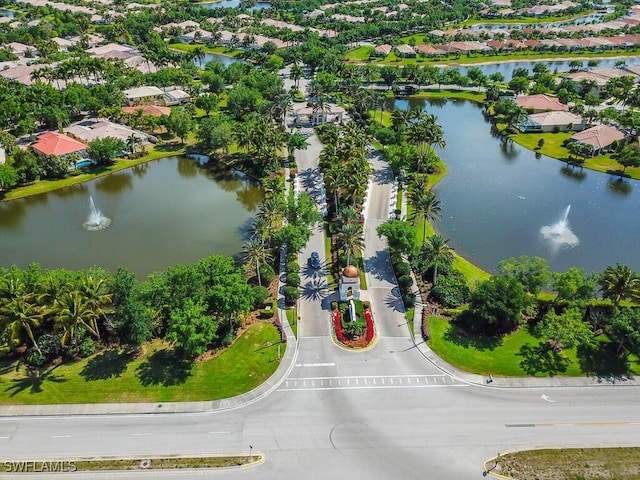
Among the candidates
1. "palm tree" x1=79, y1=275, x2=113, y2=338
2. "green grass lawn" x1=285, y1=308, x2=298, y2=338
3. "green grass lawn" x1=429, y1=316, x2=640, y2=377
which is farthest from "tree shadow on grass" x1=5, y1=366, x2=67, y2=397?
"green grass lawn" x1=429, y1=316, x2=640, y2=377

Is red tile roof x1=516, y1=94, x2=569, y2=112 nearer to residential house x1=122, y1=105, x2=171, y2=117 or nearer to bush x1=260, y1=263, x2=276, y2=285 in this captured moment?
residential house x1=122, y1=105, x2=171, y2=117

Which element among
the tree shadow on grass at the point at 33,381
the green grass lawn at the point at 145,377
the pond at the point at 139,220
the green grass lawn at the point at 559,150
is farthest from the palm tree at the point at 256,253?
the green grass lawn at the point at 559,150

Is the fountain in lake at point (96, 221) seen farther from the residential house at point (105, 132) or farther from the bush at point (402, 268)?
the bush at point (402, 268)

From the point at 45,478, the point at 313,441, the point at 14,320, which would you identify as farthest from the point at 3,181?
the point at 313,441

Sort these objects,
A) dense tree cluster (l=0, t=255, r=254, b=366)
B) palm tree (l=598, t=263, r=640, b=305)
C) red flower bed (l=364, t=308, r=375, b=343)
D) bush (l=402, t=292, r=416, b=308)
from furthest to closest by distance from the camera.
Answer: bush (l=402, t=292, r=416, b=308)
red flower bed (l=364, t=308, r=375, b=343)
palm tree (l=598, t=263, r=640, b=305)
dense tree cluster (l=0, t=255, r=254, b=366)

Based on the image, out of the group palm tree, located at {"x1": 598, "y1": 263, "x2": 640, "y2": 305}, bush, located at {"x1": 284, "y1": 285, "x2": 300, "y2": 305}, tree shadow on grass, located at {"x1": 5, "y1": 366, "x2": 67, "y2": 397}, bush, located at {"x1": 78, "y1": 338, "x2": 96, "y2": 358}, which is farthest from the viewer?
bush, located at {"x1": 284, "y1": 285, "x2": 300, "y2": 305}

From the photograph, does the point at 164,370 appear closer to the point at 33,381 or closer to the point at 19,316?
the point at 33,381

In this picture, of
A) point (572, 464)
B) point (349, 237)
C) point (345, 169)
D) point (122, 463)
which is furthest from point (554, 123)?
point (122, 463)
